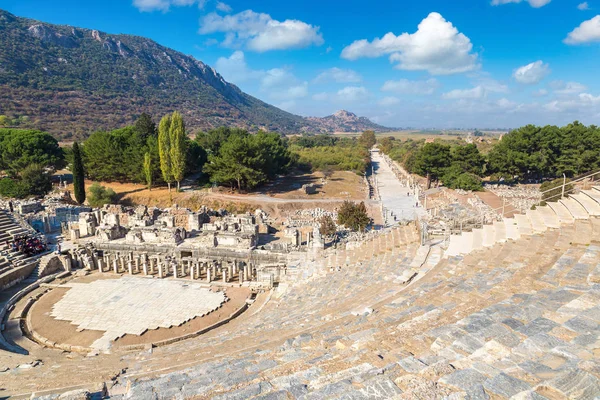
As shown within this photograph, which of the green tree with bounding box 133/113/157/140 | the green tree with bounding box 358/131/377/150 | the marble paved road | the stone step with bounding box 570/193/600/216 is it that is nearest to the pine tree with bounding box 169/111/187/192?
the green tree with bounding box 133/113/157/140

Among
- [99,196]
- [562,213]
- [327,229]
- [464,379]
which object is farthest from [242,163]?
[464,379]

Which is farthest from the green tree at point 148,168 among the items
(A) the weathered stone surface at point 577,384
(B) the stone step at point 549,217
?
(A) the weathered stone surface at point 577,384

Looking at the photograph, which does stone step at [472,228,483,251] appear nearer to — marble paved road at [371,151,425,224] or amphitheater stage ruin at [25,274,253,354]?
amphitheater stage ruin at [25,274,253,354]

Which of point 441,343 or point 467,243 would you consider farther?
point 467,243

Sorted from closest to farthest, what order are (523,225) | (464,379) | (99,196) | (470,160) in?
1. (464,379)
2. (523,225)
3. (99,196)
4. (470,160)

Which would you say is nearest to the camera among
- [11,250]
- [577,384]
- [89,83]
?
[577,384]

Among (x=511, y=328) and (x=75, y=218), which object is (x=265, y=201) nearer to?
(x=75, y=218)

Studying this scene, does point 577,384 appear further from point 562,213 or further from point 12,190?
point 12,190
